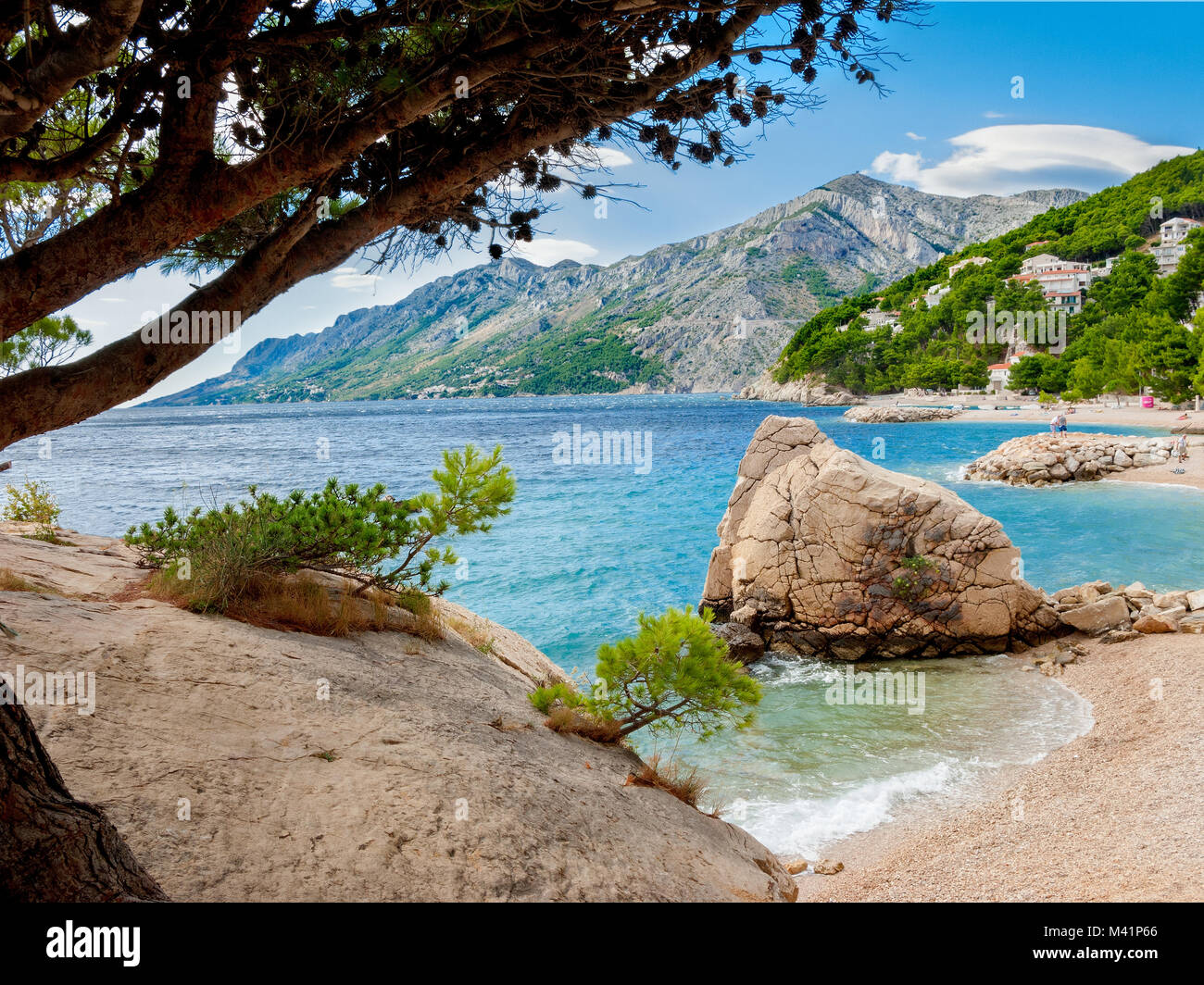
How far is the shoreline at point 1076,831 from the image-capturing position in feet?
19.4

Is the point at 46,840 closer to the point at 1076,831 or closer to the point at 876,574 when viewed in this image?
the point at 1076,831

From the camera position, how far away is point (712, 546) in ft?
81.2

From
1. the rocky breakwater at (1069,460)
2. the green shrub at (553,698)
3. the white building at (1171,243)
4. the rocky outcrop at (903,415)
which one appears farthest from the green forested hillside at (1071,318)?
the green shrub at (553,698)

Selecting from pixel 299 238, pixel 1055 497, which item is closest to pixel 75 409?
pixel 299 238

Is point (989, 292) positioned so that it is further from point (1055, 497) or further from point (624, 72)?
point (624, 72)

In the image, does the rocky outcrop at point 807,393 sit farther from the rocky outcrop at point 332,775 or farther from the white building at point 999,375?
the rocky outcrop at point 332,775

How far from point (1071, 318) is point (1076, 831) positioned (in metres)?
103

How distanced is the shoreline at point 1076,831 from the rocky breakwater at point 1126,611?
6.88ft

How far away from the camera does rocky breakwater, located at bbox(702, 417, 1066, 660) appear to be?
13.0 m

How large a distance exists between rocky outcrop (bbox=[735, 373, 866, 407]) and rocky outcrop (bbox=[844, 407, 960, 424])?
104 feet

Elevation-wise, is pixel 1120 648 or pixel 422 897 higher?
pixel 422 897

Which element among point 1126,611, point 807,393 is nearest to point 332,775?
point 1126,611

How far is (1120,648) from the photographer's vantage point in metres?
12.0

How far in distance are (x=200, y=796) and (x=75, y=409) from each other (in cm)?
220
